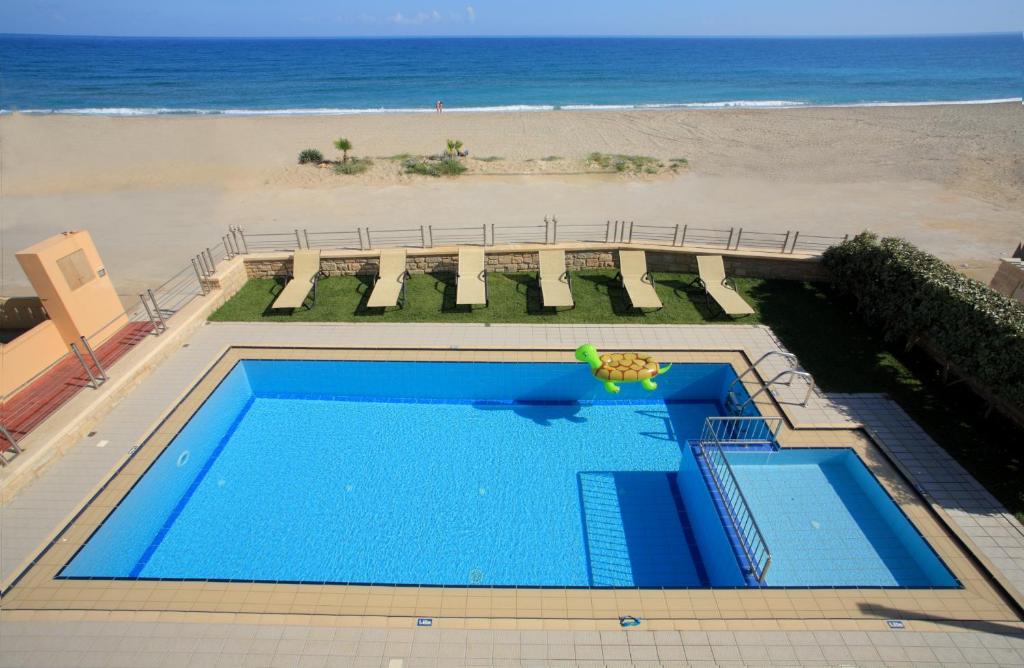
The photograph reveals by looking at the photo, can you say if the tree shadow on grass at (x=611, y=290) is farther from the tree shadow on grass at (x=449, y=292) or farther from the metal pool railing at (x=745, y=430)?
the metal pool railing at (x=745, y=430)

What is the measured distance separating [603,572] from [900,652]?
3.30 meters

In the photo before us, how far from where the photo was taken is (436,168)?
22922 mm

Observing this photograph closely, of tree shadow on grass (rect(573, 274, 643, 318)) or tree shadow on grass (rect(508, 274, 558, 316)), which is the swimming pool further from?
tree shadow on grass (rect(573, 274, 643, 318))

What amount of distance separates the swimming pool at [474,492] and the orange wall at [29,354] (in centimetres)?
322

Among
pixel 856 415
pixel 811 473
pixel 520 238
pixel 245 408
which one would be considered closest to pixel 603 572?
pixel 811 473

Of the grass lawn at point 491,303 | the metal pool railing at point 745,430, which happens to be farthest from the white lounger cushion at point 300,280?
the metal pool railing at point 745,430

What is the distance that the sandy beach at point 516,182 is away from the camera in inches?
667

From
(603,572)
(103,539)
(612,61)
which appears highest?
(612,61)

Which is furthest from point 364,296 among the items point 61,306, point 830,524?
point 830,524

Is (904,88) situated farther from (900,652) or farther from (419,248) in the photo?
(900,652)

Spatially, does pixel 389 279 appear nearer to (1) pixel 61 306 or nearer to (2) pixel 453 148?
(1) pixel 61 306

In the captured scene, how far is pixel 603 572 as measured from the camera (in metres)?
6.83

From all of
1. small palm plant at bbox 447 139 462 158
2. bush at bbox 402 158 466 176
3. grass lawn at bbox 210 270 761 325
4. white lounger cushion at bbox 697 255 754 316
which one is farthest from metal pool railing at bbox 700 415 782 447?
small palm plant at bbox 447 139 462 158

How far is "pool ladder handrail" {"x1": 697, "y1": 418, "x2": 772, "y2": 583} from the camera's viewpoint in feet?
19.6
